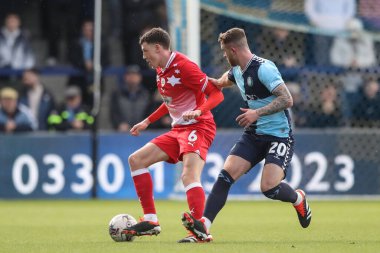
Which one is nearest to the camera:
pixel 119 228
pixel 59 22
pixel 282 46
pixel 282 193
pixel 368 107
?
pixel 119 228

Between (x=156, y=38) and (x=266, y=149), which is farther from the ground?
(x=156, y=38)

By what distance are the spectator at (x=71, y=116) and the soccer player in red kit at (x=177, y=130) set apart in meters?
7.65

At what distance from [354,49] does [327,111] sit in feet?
3.46

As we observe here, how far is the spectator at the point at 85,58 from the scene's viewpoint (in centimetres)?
1819

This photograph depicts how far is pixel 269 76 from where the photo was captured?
8.98 metres

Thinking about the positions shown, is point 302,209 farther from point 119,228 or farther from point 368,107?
point 368,107

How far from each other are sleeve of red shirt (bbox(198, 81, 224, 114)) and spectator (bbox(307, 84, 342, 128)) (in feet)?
23.9

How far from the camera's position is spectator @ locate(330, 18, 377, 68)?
52.3ft

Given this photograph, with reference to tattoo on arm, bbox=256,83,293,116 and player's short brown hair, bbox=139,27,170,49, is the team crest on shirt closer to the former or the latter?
tattoo on arm, bbox=256,83,293,116

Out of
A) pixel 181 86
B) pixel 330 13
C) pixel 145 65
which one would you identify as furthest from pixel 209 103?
pixel 145 65

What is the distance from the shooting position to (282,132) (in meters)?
9.39

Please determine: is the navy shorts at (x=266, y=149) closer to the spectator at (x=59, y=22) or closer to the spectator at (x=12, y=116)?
the spectator at (x=12, y=116)

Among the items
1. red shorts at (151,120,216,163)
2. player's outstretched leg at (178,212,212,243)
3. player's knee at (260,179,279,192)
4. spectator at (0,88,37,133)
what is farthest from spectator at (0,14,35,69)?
player's outstretched leg at (178,212,212,243)

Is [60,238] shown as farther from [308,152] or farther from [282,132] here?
[308,152]
